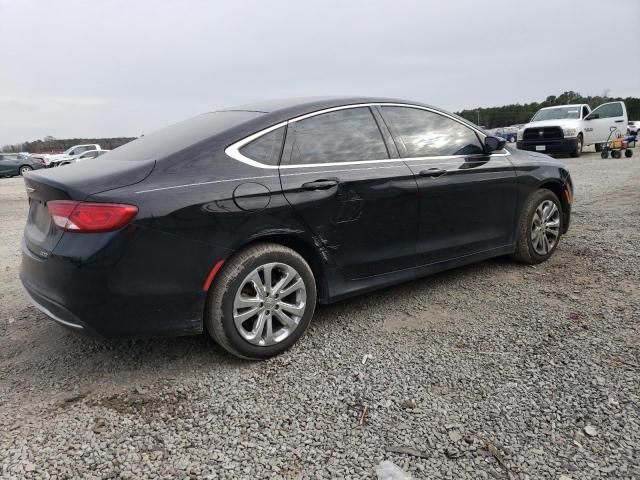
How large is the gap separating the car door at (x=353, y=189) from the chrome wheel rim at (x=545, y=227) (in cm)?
159

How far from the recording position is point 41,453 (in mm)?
2246

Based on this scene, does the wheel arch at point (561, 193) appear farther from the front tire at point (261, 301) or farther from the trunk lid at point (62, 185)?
the trunk lid at point (62, 185)

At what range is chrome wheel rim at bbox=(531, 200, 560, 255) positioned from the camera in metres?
4.63

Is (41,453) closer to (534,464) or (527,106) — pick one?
(534,464)

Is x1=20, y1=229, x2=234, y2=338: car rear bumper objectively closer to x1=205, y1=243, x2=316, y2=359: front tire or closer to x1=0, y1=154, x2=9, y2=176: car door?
x1=205, y1=243, x2=316, y2=359: front tire

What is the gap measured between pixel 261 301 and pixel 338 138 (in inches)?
49.1

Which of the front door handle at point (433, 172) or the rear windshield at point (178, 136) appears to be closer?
the rear windshield at point (178, 136)

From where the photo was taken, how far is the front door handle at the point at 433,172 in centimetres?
371

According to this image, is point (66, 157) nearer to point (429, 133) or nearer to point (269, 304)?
point (429, 133)

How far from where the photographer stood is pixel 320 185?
3176 mm

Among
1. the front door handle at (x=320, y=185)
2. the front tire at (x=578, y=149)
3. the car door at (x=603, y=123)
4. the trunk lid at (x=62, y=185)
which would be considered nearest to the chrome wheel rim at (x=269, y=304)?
the front door handle at (x=320, y=185)

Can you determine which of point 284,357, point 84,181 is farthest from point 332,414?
point 84,181

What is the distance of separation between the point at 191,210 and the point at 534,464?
2031 mm

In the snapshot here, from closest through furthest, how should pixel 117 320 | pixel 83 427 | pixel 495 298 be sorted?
pixel 83 427 → pixel 117 320 → pixel 495 298
